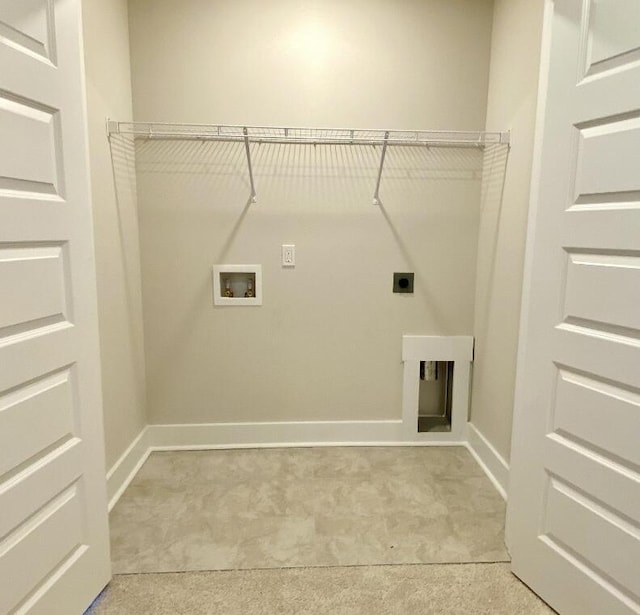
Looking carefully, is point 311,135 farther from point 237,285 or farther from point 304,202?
point 237,285

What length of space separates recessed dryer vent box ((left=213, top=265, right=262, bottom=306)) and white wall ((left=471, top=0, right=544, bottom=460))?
4.06 feet

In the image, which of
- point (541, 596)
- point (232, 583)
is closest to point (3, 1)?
point (232, 583)

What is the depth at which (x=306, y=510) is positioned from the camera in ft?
6.21

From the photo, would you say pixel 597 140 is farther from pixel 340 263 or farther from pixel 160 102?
pixel 160 102

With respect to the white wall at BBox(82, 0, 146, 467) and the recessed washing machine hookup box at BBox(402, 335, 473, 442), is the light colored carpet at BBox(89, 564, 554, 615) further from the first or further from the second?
the recessed washing machine hookup box at BBox(402, 335, 473, 442)

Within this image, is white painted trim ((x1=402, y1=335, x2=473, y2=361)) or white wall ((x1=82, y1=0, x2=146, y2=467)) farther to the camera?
white painted trim ((x1=402, y1=335, x2=473, y2=361))

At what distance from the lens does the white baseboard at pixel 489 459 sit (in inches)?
79.9

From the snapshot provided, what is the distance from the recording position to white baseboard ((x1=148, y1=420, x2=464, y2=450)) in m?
2.43

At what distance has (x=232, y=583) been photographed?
1495 mm

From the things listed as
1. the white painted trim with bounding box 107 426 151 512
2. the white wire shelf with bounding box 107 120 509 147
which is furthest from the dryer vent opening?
the white painted trim with bounding box 107 426 151 512

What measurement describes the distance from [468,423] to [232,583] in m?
1.56

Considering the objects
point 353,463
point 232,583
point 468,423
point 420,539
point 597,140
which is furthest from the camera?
point 468,423

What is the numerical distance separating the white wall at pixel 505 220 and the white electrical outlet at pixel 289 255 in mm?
1031

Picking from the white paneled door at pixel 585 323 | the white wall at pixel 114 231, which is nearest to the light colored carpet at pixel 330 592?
the white paneled door at pixel 585 323
